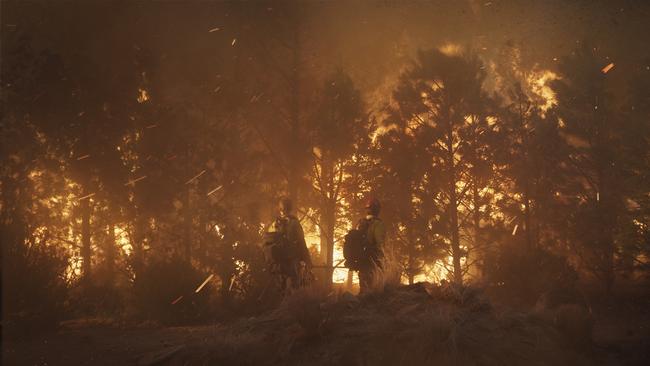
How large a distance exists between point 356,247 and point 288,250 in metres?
1.36

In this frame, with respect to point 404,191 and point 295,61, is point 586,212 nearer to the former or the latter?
point 404,191

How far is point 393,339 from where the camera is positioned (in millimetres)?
6387

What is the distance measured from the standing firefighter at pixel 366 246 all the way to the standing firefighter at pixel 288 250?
991 millimetres

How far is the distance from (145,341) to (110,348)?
1.79 ft

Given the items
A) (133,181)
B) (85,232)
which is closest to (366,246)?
(133,181)

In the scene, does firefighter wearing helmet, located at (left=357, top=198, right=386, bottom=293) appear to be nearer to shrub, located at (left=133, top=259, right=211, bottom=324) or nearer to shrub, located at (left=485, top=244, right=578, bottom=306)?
shrub, located at (left=133, top=259, right=211, bottom=324)

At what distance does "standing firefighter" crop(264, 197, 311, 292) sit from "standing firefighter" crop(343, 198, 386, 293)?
99cm

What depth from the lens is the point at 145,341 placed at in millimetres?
8453

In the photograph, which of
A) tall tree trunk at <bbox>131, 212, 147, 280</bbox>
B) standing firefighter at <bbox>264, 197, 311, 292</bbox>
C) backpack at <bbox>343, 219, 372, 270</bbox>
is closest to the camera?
backpack at <bbox>343, 219, 372, 270</bbox>

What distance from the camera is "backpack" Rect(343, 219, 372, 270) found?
9.66 metres

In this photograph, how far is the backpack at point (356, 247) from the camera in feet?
31.7

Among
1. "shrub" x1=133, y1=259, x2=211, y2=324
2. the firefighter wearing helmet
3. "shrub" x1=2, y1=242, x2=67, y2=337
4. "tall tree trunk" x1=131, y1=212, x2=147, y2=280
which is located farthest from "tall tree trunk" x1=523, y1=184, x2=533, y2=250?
"shrub" x1=2, y1=242, x2=67, y2=337

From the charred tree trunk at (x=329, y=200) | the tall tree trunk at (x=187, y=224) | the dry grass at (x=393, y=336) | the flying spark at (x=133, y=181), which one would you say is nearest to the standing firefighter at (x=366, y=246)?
the dry grass at (x=393, y=336)

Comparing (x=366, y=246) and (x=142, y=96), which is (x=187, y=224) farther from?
Result: (x=366, y=246)
